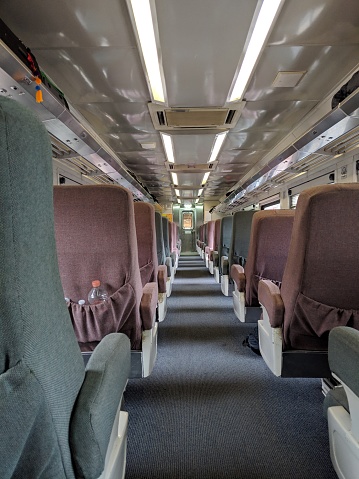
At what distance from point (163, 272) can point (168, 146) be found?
3.79m

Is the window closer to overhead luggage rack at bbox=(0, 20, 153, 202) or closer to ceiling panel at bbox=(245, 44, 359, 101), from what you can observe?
overhead luggage rack at bbox=(0, 20, 153, 202)

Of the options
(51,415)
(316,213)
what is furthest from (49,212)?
(316,213)

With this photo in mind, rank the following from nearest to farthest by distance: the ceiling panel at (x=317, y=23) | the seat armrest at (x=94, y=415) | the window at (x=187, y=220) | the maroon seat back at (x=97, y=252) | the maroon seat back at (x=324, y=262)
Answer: the seat armrest at (x=94, y=415)
the maroon seat back at (x=324, y=262)
the maroon seat back at (x=97, y=252)
the ceiling panel at (x=317, y=23)
the window at (x=187, y=220)

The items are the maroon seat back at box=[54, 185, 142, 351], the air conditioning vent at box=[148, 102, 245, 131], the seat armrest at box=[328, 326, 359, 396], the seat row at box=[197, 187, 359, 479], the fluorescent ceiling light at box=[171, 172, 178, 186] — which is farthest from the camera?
the fluorescent ceiling light at box=[171, 172, 178, 186]

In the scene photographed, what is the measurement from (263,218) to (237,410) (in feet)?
4.99

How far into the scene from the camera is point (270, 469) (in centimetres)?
147

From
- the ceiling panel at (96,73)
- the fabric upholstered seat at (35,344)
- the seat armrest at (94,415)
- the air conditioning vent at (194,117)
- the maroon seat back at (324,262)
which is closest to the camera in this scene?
the fabric upholstered seat at (35,344)

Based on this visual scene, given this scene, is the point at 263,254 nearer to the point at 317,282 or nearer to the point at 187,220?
the point at 317,282

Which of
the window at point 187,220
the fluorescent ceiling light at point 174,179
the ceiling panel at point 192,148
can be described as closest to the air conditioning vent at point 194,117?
the ceiling panel at point 192,148

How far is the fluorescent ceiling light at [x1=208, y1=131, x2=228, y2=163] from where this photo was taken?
5.50m

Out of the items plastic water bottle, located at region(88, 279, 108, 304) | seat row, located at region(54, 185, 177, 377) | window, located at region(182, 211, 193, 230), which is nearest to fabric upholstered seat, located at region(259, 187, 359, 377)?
seat row, located at region(54, 185, 177, 377)

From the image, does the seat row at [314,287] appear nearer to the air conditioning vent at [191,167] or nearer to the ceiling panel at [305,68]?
the ceiling panel at [305,68]

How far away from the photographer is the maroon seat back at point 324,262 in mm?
1405

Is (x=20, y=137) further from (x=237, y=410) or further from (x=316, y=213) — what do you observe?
(x=237, y=410)
